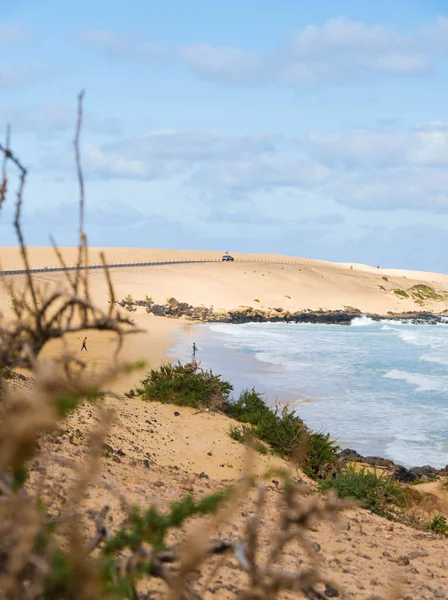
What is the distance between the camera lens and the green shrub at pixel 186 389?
44.6ft

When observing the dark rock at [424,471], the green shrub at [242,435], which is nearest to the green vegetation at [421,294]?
the dark rock at [424,471]

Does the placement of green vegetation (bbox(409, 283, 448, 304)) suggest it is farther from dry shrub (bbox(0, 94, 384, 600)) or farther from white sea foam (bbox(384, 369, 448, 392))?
dry shrub (bbox(0, 94, 384, 600))

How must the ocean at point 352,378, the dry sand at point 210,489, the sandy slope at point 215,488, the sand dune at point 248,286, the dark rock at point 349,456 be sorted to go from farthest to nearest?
the sand dune at point 248,286
the ocean at point 352,378
the dark rock at point 349,456
the dry sand at point 210,489
the sandy slope at point 215,488

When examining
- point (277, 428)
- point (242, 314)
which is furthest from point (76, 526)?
point (242, 314)

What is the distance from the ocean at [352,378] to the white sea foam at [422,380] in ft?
0.12

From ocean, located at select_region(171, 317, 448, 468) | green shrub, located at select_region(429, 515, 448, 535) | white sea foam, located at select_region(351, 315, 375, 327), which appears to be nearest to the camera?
green shrub, located at select_region(429, 515, 448, 535)

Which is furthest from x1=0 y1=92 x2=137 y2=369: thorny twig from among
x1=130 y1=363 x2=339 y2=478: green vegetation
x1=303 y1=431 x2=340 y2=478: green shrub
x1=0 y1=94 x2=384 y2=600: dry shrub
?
x1=303 y1=431 x2=340 y2=478: green shrub

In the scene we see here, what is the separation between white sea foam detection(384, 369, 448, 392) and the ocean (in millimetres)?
35

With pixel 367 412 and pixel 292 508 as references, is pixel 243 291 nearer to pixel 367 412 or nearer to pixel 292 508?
pixel 367 412

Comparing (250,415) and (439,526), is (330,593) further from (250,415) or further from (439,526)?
(250,415)

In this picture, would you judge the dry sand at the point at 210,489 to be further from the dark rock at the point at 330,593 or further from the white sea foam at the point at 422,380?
the white sea foam at the point at 422,380

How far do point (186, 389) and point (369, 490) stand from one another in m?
5.13

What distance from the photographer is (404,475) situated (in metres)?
12.2

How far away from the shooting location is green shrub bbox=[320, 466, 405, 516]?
9.41 meters
